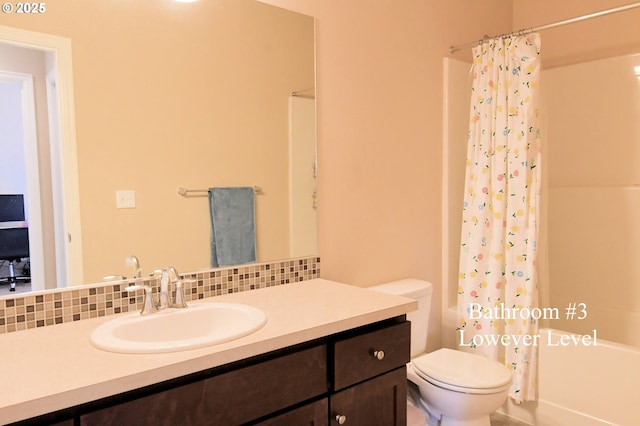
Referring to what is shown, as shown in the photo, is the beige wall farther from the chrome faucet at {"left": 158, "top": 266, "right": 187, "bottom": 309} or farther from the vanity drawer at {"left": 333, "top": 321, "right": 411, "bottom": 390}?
the chrome faucet at {"left": 158, "top": 266, "right": 187, "bottom": 309}

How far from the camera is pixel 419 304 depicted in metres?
2.20

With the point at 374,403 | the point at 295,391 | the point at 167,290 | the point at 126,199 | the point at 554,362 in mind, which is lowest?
the point at 554,362

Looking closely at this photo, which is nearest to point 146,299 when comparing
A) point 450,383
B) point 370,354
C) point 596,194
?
point 370,354

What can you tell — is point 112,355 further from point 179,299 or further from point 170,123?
point 170,123

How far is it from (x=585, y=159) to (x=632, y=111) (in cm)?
36

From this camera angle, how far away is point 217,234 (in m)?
1.67

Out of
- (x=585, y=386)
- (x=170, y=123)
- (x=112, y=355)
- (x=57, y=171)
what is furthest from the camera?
(x=585, y=386)

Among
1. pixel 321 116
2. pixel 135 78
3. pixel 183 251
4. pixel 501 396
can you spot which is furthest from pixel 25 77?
pixel 501 396

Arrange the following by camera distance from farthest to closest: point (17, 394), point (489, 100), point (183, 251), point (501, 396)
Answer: point (489, 100), point (501, 396), point (183, 251), point (17, 394)

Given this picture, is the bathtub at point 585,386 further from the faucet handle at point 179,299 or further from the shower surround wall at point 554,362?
the faucet handle at point 179,299

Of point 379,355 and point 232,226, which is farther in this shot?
point 232,226

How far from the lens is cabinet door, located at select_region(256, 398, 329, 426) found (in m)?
1.15

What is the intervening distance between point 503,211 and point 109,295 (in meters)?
1.85

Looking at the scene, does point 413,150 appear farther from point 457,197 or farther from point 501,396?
point 501,396
